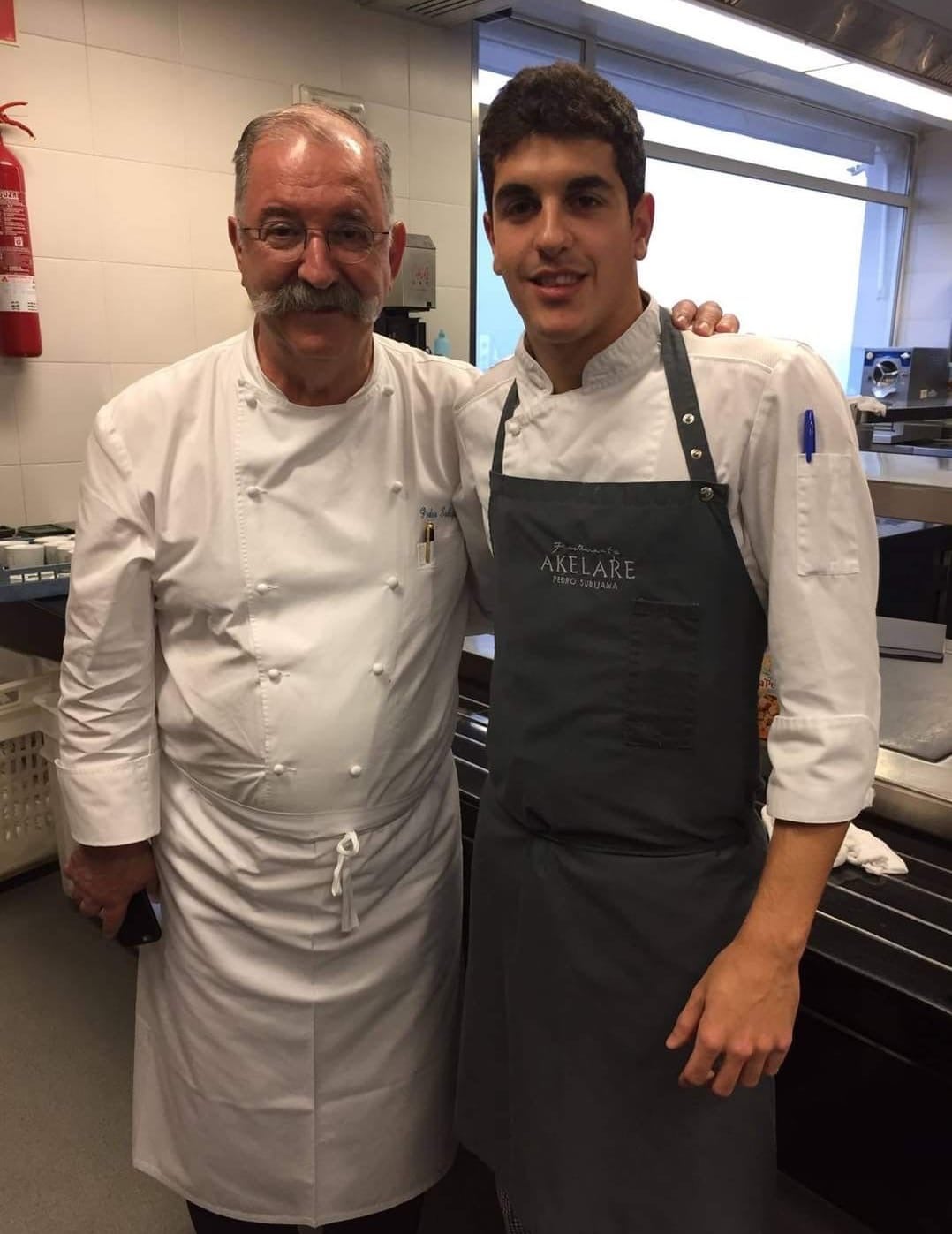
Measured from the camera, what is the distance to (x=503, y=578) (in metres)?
1.13

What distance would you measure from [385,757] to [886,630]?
1.31m

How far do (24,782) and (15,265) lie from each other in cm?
139

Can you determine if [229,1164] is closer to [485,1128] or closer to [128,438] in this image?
[485,1128]

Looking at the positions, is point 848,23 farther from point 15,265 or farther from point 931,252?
point 931,252

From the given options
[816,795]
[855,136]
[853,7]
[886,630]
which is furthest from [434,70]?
[855,136]

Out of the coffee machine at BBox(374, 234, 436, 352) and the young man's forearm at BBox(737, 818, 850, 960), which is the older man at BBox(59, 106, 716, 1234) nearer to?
the young man's forearm at BBox(737, 818, 850, 960)

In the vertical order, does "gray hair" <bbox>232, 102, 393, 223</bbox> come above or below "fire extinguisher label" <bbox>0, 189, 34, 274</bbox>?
below

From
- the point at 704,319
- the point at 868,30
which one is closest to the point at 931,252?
the point at 868,30

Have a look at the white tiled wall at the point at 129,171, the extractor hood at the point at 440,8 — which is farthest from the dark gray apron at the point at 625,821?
the extractor hood at the point at 440,8

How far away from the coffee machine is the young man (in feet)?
7.33

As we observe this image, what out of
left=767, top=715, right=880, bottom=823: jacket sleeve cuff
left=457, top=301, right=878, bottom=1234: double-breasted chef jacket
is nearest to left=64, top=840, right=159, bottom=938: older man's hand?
left=457, top=301, right=878, bottom=1234: double-breasted chef jacket

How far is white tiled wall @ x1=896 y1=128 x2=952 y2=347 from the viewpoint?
623 centimetres

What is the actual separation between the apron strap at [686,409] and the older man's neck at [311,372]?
16.3 inches

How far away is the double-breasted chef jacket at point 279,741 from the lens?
1239 mm
